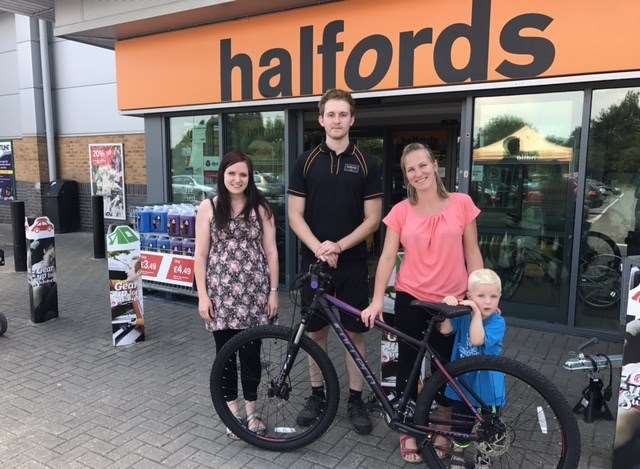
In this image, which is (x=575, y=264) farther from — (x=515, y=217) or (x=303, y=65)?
(x=303, y=65)

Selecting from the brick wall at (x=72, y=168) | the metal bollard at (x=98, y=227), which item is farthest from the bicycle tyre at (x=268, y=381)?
the brick wall at (x=72, y=168)

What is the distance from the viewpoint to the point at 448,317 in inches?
100

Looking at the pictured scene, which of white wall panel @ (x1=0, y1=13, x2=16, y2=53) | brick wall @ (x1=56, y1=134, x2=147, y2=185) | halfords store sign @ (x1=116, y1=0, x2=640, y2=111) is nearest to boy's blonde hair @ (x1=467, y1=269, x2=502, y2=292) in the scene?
halfords store sign @ (x1=116, y1=0, x2=640, y2=111)

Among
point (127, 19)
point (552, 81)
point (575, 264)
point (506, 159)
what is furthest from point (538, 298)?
point (127, 19)

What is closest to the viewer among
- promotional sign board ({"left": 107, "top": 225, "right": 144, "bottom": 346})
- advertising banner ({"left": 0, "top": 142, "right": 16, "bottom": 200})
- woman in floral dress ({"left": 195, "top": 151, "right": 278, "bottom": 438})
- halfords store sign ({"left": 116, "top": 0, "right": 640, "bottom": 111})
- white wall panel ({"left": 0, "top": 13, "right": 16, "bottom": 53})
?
woman in floral dress ({"left": 195, "top": 151, "right": 278, "bottom": 438})

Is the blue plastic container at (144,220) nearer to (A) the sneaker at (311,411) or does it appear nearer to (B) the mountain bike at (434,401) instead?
(B) the mountain bike at (434,401)

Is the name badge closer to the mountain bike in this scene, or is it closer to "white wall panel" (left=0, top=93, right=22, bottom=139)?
the mountain bike

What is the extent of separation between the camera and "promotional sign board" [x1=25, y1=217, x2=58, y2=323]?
5.32 m

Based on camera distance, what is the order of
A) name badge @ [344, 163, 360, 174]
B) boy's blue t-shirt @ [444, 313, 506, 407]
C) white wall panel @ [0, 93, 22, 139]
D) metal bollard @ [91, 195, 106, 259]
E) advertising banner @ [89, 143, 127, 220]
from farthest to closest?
white wall panel @ [0, 93, 22, 139] → advertising banner @ [89, 143, 127, 220] → metal bollard @ [91, 195, 106, 259] → name badge @ [344, 163, 360, 174] → boy's blue t-shirt @ [444, 313, 506, 407]

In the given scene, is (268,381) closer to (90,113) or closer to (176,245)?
(176,245)

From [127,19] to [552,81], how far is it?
17.3 feet

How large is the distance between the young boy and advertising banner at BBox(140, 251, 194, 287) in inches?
160

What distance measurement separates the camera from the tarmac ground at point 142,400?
3.04 m

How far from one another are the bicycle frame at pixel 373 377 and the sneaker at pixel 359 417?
47 centimetres
